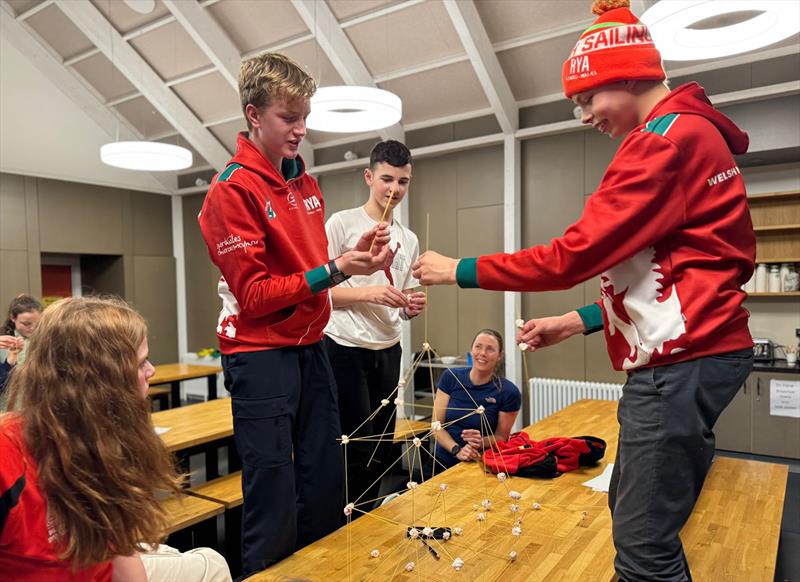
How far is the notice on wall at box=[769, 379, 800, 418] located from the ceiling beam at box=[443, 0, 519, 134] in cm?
306

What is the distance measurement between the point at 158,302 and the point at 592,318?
7.72 meters

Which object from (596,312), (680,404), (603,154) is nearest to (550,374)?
(603,154)

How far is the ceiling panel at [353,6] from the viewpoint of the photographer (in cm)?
484

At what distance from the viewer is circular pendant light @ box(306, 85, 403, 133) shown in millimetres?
3637

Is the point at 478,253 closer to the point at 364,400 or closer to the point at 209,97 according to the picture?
the point at 209,97

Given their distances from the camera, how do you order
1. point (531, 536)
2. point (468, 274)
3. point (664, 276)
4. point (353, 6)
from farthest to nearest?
point (353, 6) → point (531, 536) → point (468, 274) → point (664, 276)

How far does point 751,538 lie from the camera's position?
187cm

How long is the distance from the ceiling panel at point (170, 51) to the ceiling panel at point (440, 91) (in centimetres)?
205

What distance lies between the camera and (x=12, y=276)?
21.3 ft

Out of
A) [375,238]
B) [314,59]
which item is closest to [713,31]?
[375,238]

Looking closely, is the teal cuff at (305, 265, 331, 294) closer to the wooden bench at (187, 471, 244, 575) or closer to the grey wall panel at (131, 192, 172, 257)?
the wooden bench at (187, 471, 244, 575)

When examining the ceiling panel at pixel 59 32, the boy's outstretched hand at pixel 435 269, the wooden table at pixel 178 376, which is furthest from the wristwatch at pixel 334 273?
the ceiling panel at pixel 59 32

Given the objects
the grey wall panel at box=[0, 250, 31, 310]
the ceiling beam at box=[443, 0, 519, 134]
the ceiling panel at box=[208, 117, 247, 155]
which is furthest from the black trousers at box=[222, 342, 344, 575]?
the grey wall panel at box=[0, 250, 31, 310]

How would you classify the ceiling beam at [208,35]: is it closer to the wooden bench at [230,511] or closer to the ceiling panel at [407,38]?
the ceiling panel at [407,38]
